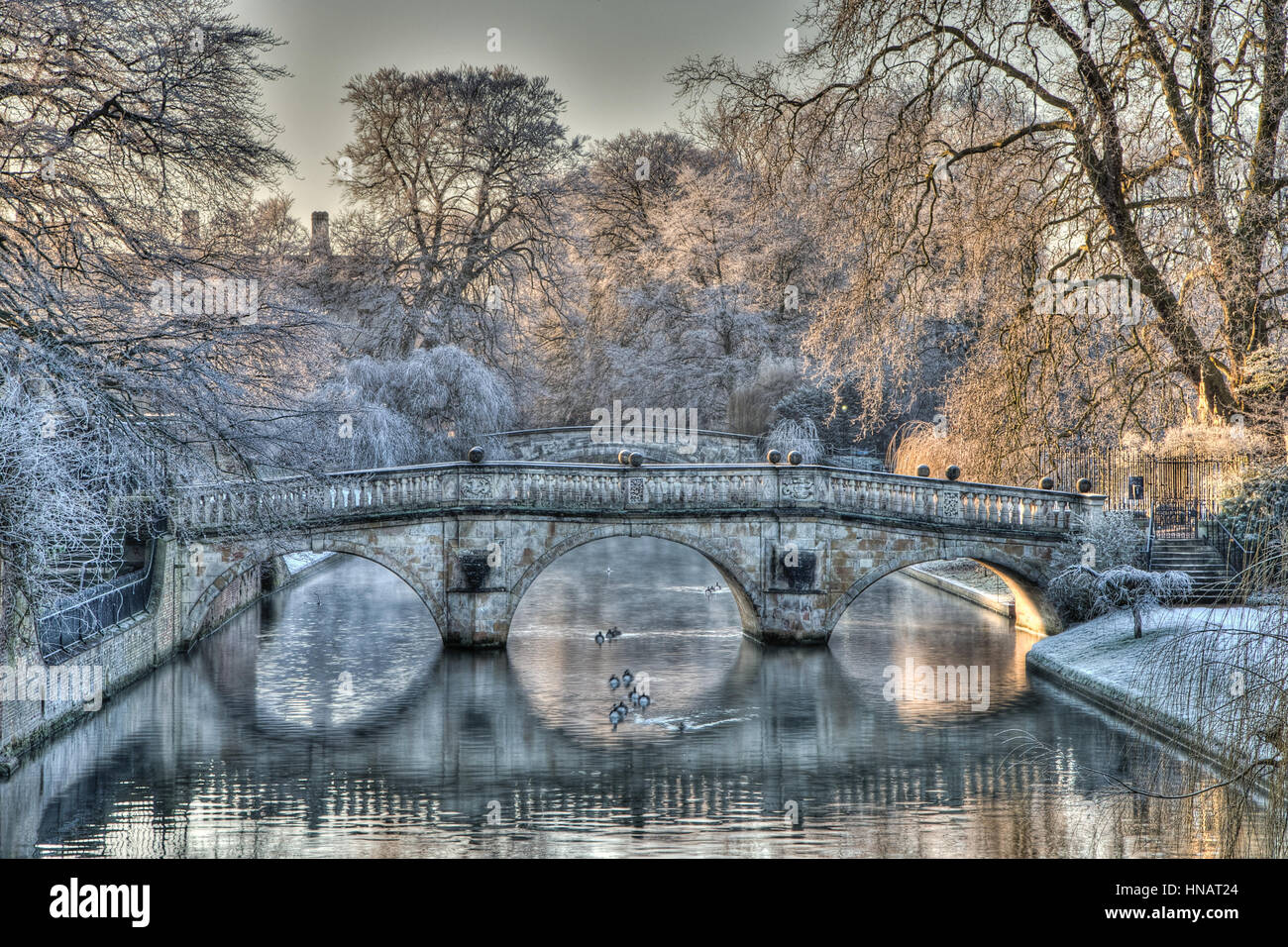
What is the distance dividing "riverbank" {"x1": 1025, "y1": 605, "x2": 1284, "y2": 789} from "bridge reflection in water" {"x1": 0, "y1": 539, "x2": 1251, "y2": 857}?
0.43 meters

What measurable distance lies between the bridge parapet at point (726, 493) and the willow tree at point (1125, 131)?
413cm

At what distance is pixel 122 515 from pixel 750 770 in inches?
307

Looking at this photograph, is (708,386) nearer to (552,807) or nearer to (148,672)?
(148,672)

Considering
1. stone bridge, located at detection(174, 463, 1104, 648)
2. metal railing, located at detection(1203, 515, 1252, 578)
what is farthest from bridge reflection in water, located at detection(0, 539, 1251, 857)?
metal railing, located at detection(1203, 515, 1252, 578)

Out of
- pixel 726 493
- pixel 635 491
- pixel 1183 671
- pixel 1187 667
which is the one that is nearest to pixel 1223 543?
pixel 726 493

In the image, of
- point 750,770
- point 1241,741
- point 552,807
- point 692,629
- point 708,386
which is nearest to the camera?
point 1241,741

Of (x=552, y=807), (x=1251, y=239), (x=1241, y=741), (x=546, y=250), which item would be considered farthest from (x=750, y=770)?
(x=546, y=250)

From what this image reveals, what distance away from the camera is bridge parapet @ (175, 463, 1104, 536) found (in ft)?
64.0

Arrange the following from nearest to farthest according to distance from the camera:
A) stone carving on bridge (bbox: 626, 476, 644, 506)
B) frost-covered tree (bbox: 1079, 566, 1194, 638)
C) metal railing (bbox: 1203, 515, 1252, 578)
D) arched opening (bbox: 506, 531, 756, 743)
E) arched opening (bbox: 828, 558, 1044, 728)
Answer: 1. arched opening (bbox: 506, 531, 756, 743)
2. arched opening (bbox: 828, 558, 1044, 728)
3. frost-covered tree (bbox: 1079, 566, 1194, 638)
4. metal railing (bbox: 1203, 515, 1252, 578)
5. stone carving on bridge (bbox: 626, 476, 644, 506)

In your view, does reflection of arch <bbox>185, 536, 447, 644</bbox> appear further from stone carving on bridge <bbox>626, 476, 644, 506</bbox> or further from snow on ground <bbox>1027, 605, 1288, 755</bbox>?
snow on ground <bbox>1027, 605, 1288, 755</bbox>

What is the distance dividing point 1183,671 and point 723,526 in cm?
1223

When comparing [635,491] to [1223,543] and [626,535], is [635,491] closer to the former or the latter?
[626,535]

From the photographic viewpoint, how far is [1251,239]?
563 inches

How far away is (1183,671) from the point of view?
26.2ft
